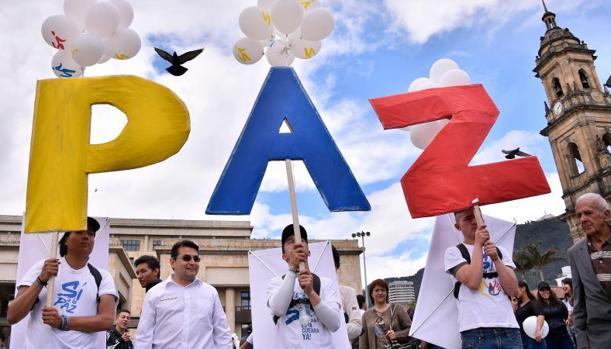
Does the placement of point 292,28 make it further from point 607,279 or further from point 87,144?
point 607,279

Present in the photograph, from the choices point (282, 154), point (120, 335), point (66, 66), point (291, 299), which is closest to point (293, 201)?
point (282, 154)

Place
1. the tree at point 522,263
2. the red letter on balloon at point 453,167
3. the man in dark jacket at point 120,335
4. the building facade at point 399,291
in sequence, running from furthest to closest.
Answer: the tree at point 522,263 < the building facade at point 399,291 < the man in dark jacket at point 120,335 < the red letter on balloon at point 453,167

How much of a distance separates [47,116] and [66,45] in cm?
124

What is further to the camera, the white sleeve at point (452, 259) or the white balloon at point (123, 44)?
the white balloon at point (123, 44)

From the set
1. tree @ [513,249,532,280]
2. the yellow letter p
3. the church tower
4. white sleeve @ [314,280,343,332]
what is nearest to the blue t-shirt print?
the yellow letter p

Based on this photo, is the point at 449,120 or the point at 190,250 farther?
the point at 449,120

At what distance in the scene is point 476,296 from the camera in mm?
4113

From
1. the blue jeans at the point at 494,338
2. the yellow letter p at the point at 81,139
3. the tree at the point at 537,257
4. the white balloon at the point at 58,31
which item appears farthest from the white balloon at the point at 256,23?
the tree at the point at 537,257

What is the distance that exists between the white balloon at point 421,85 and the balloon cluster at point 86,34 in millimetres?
3060

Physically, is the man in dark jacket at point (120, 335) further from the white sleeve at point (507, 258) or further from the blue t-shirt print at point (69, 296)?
the white sleeve at point (507, 258)

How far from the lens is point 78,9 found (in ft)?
17.6

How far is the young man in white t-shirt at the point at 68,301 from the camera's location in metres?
Result: 3.70

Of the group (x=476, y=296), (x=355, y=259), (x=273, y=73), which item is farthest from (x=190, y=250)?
(x=355, y=259)

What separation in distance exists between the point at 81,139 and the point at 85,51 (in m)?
1.20
